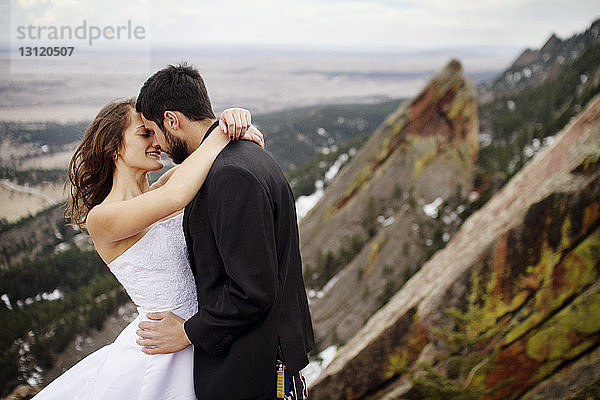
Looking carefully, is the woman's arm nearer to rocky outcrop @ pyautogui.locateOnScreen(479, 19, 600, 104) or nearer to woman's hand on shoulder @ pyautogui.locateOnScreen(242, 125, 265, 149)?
woman's hand on shoulder @ pyautogui.locateOnScreen(242, 125, 265, 149)

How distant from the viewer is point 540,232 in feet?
13.5

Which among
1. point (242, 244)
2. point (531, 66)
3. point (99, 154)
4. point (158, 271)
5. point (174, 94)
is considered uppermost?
point (531, 66)

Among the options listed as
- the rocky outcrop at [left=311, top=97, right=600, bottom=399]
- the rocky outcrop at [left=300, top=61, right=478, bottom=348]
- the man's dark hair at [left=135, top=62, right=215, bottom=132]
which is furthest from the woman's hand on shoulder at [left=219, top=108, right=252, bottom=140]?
the rocky outcrop at [left=300, top=61, right=478, bottom=348]

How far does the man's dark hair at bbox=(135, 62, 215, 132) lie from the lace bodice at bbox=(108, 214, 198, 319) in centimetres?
48

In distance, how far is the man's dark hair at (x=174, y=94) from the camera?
1.89m

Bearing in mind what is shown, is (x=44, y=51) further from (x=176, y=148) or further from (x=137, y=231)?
(x=137, y=231)

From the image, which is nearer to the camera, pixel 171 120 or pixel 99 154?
pixel 171 120

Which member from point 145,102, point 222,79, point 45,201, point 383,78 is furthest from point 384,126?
point 383,78

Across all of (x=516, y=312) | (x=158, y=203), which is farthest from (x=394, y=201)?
(x=158, y=203)

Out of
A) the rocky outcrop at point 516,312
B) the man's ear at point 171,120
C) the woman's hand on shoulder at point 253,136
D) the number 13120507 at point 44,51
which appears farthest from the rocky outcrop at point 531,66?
the man's ear at point 171,120

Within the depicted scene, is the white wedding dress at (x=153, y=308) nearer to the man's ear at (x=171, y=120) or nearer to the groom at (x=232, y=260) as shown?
the groom at (x=232, y=260)

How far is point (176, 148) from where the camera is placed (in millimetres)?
2014

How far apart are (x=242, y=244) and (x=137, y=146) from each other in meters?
0.81

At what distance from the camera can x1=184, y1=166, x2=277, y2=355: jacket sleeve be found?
65.1 inches
